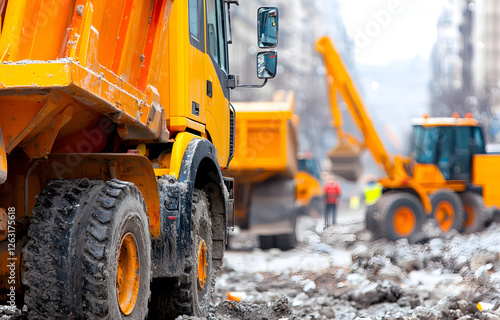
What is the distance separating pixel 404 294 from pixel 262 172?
582 cm

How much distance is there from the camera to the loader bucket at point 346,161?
20.8m

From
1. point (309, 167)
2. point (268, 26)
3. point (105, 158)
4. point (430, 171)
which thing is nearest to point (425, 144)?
point (430, 171)

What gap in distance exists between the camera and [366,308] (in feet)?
25.2

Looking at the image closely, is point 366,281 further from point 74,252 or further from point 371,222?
point 371,222

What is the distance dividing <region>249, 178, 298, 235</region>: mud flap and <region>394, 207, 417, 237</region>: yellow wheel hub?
8.83 feet

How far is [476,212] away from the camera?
16.5 metres

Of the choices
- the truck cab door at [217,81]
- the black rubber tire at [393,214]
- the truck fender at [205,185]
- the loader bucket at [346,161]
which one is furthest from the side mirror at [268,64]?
the loader bucket at [346,161]

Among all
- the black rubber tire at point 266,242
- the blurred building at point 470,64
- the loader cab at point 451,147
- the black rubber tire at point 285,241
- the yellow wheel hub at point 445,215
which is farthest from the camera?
the blurred building at point 470,64

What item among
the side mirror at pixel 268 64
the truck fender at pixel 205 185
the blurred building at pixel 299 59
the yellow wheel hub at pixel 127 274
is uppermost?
the blurred building at pixel 299 59

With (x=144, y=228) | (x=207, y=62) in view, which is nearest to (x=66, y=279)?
(x=144, y=228)

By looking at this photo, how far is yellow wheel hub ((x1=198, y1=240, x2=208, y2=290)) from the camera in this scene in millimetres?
5574

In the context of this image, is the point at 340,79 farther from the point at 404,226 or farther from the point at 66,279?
the point at 66,279

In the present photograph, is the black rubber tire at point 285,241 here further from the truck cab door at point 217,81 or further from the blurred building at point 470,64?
the blurred building at point 470,64

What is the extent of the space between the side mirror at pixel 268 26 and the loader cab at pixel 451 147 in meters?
11.3
